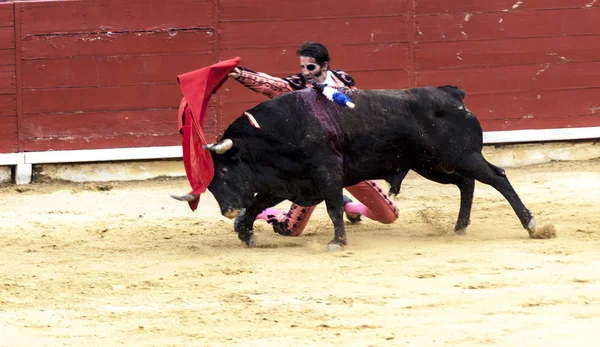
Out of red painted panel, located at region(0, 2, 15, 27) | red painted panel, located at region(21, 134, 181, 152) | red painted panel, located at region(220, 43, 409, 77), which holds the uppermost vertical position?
red painted panel, located at region(0, 2, 15, 27)

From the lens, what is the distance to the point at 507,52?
877cm

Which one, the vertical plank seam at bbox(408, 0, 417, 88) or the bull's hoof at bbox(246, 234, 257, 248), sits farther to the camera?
the vertical plank seam at bbox(408, 0, 417, 88)

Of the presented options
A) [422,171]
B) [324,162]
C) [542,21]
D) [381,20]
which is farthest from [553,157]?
[324,162]

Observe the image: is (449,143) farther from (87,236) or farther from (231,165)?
(87,236)

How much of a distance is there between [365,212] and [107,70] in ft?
10.0

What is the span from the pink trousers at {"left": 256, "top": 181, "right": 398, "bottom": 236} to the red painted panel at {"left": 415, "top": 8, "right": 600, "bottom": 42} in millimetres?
2845

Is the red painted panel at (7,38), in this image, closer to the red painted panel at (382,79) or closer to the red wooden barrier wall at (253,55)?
the red wooden barrier wall at (253,55)

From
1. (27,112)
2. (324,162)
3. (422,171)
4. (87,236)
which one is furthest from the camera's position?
(27,112)

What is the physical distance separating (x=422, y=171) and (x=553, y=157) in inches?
119

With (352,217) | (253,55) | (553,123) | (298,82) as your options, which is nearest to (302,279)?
(298,82)

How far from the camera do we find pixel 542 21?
8758mm

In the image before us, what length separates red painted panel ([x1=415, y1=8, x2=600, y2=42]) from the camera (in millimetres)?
8719

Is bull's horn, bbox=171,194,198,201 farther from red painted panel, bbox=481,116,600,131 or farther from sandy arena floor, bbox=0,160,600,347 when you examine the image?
red painted panel, bbox=481,116,600,131

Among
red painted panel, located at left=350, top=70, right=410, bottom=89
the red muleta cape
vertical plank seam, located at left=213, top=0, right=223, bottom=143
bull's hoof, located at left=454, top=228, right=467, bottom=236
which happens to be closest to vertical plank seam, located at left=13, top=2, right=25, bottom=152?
vertical plank seam, located at left=213, top=0, right=223, bottom=143
